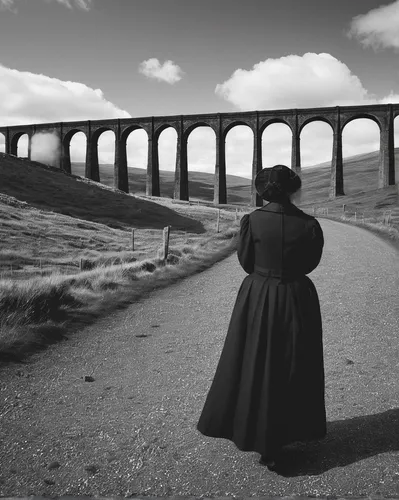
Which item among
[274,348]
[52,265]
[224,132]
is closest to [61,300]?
[274,348]

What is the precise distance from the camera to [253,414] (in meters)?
3.15

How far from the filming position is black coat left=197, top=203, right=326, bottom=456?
10.3 ft

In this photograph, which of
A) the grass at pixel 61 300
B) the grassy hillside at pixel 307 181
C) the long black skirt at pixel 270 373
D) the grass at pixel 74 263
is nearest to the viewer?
the long black skirt at pixel 270 373

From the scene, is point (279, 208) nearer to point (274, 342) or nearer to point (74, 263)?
point (274, 342)

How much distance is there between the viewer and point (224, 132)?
6247 cm

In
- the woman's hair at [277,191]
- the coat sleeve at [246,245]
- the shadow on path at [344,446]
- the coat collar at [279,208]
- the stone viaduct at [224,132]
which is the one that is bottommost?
the shadow on path at [344,446]

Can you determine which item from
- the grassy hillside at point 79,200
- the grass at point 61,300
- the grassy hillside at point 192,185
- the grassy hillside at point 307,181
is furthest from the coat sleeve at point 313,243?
the grassy hillside at point 192,185

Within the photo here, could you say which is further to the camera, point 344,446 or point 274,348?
point 344,446

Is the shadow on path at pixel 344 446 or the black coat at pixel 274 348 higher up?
the black coat at pixel 274 348

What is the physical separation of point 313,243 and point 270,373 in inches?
37.7

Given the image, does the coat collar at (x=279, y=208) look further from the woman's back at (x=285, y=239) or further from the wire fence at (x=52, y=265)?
the wire fence at (x=52, y=265)

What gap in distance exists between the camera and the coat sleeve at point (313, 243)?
10.4 feet

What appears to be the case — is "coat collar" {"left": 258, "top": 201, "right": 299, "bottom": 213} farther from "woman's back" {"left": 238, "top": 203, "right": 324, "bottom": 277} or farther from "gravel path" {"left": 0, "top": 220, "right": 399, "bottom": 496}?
"gravel path" {"left": 0, "top": 220, "right": 399, "bottom": 496}

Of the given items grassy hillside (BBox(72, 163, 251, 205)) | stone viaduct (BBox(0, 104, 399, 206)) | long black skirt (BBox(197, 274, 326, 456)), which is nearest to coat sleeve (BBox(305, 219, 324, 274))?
long black skirt (BBox(197, 274, 326, 456))
